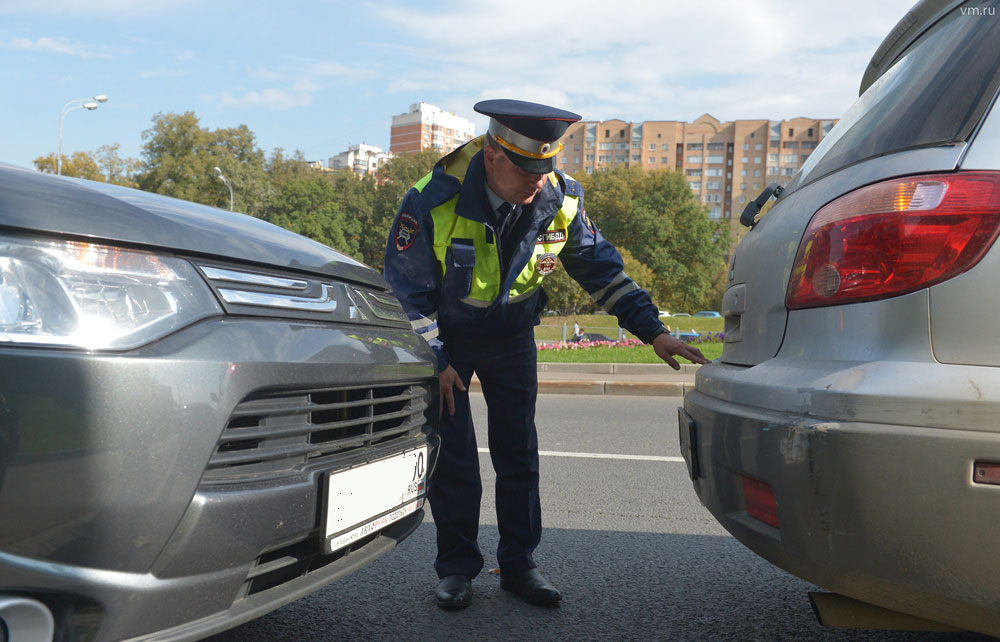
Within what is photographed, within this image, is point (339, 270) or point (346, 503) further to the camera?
point (339, 270)

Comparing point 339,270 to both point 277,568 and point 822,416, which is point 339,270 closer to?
point 277,568

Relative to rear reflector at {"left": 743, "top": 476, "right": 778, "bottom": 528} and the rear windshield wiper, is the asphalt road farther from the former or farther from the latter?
the rear windshield wiper

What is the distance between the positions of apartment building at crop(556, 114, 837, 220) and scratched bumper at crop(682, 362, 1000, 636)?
120126 millimetres

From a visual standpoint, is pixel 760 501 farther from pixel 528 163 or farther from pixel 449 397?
pixel 528 163

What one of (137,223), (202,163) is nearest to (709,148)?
(202,163)

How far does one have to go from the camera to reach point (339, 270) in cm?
214

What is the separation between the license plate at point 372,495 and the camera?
184cm

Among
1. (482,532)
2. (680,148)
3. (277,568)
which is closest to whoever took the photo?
(277,568)

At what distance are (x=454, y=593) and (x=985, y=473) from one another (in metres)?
1.84

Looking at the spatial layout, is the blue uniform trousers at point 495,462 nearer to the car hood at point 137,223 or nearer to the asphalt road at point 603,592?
the asphalt road at point 603,592

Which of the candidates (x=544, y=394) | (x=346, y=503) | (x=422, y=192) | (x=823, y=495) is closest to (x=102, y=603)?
(x=346, y=503)

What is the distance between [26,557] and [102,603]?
15 centimetres

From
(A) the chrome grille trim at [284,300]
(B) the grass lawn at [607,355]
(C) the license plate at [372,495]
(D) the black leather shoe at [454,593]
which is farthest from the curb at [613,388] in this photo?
(A) the chrome grille trim at [284,300]

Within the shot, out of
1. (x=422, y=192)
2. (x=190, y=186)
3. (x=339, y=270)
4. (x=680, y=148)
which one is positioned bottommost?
(x=339, y=270)
